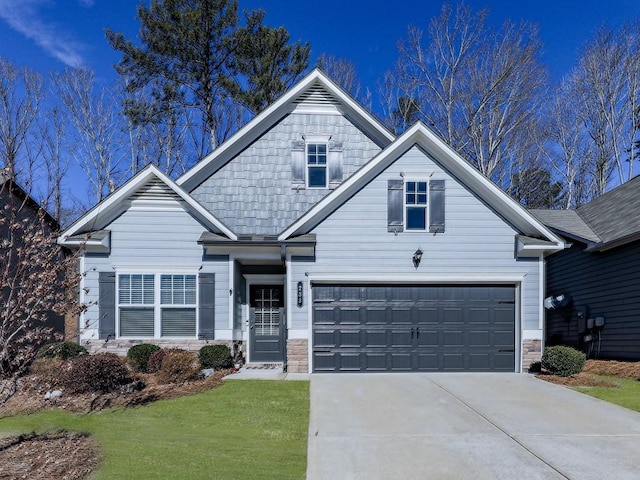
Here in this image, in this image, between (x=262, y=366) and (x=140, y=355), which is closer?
(x=140, y=355)

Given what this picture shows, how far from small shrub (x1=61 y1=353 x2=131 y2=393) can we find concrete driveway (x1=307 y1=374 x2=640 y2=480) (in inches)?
140

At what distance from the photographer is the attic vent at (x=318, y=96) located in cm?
1509

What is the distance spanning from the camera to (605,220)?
1575cm

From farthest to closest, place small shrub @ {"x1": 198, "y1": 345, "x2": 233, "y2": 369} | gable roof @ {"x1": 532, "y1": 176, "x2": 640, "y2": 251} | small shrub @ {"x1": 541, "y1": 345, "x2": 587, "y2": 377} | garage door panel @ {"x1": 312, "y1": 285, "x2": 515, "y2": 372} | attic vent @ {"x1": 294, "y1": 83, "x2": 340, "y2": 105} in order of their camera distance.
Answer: attic vent @ {"x1": 294, "y1": 83, "x2": 340, "y2": 105} → gable roof @ {"x1": 532, "y1": 176, "x2": 640, "y2": 251} → garage door panel @ {"x1": 312, "y1": 285, "x2": 515, "y2": 372} → small shrub @ {"x1": 198, "y1": 345, "x2": 233, "y2": 369} → small shrub @ {"x1": 541, "y1": 345, "x2": 587, "y2": 377}

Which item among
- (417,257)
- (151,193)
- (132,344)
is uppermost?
(151,193)

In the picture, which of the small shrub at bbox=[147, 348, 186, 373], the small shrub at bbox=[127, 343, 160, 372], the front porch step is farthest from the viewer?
Answer: the front porch step

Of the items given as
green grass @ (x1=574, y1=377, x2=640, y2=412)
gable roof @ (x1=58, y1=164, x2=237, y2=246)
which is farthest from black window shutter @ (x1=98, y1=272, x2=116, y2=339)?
green grass @ (x1=574, y1=377, x2=640, y2=412)

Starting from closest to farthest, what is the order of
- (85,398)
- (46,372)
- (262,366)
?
1. (85,398)
2. (46,372)
3. (262,366)

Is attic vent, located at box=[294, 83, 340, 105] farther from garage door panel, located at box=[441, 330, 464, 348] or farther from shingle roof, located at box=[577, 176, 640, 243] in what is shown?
shingle roof, located at box=[577, 176, 640, 243]

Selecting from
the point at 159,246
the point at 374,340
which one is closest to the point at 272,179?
the point at 159,246

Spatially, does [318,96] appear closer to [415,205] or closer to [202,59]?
[415,205]

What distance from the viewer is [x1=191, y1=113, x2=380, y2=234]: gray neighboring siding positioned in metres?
14.6

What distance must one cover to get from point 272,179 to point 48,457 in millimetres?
9944

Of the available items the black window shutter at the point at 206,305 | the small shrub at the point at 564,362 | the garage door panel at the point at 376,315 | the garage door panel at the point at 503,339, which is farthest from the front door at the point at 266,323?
the small shrub at the point at 564,362
